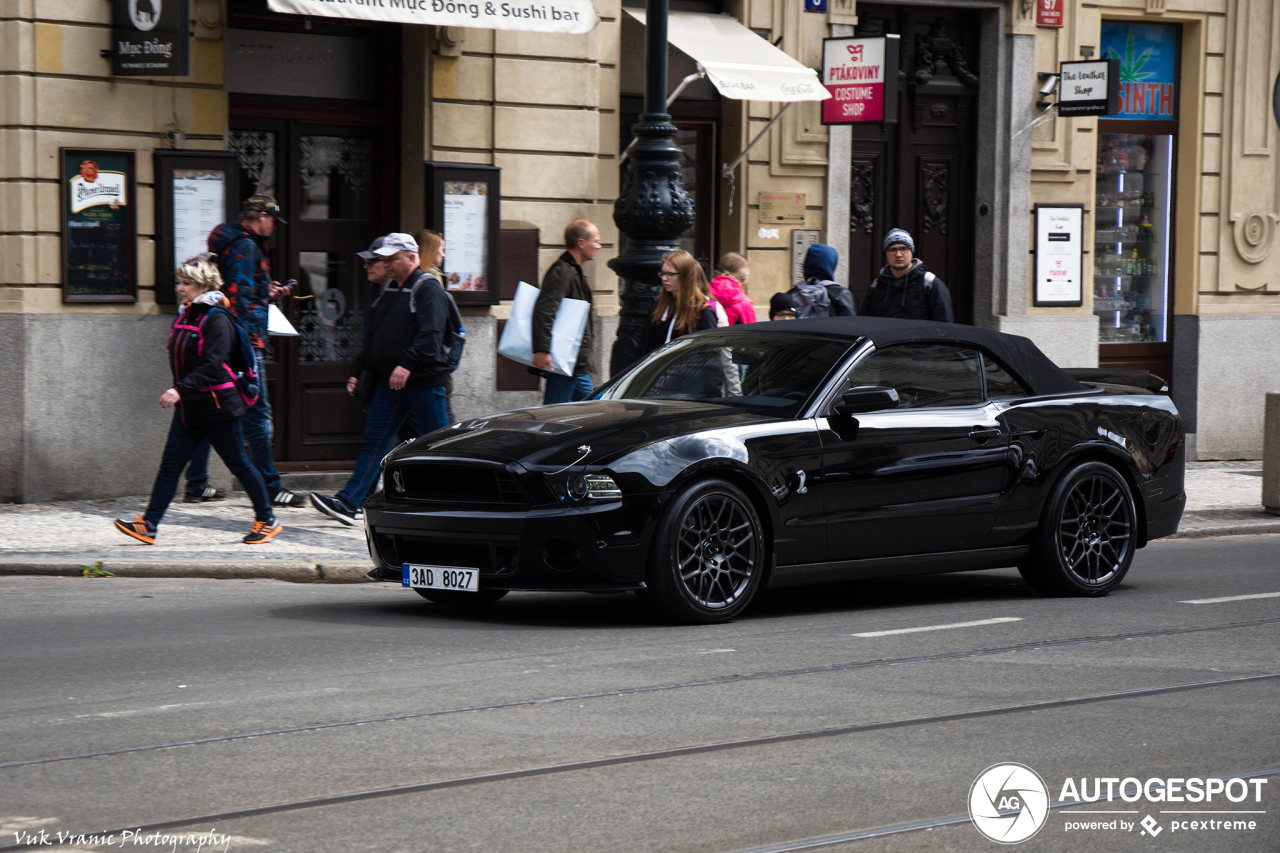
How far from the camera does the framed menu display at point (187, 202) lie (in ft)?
42.2

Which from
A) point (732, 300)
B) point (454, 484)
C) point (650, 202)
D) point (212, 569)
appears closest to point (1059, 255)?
point (732, 300)

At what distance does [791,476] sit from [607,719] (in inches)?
98.3

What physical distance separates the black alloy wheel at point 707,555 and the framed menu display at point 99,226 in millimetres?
6527

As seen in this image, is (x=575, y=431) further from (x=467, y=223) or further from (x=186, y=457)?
(x=467, y=223)

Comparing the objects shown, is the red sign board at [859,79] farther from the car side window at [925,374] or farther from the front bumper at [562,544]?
the front bumper at [562,544]

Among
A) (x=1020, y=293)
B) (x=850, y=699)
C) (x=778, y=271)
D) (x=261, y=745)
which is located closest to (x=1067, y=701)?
(x=850, y=699)

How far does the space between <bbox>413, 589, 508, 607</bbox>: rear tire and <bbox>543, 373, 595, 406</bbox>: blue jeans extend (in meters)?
3.47

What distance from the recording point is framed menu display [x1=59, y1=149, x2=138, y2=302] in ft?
41.3

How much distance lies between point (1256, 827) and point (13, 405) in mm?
9903

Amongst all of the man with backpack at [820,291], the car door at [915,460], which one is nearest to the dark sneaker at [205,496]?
the man with backpack at [820,291]

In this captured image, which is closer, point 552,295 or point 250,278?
point 552,295

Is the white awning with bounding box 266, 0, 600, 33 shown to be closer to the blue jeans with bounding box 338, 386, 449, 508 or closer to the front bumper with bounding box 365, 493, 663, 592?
the blue jeans with bounding box 338, 386, 449, 508

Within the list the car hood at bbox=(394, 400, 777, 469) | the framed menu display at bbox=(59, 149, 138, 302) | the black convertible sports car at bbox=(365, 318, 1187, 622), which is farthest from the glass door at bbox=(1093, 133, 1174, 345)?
the car hood at bbox=(394, 400, 777, 469)

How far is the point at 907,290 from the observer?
1289 centimetres
